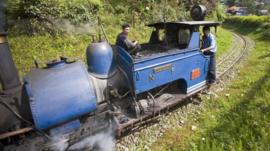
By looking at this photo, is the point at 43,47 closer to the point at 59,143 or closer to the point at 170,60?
the point at 170,60

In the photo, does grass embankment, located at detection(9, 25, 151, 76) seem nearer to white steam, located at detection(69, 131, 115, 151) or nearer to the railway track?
the railway track

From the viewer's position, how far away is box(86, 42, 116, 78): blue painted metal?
19.8 ft

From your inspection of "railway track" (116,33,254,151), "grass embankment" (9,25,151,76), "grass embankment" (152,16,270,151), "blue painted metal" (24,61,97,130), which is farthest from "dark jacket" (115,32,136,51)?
"grass embankment" (9,25,151,76)

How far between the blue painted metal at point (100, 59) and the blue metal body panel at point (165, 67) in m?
0.36

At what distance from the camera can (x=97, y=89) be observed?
19.7 ft

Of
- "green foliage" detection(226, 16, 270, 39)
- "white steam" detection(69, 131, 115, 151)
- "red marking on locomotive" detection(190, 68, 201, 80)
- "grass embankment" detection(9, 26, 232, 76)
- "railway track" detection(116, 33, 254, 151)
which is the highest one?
"grass embankment" detection(9, 26, 232, 76)

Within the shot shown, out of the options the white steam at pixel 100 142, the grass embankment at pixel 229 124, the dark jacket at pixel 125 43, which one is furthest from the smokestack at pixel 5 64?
the grass embankment at pixel 229 124

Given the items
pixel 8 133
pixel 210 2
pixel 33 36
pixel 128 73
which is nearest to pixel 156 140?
pixel 128 73

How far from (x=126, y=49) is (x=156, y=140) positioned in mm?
2450

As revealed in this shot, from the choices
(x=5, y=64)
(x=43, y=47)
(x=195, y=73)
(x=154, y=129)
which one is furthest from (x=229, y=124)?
(x=43, y=47)

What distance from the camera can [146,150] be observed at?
6.11 meters

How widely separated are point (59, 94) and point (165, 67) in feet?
9.62

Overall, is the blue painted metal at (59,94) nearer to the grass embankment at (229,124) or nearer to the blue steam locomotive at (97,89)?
the blue steam locomotive at (97,89)

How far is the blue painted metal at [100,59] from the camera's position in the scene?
6.03 m
